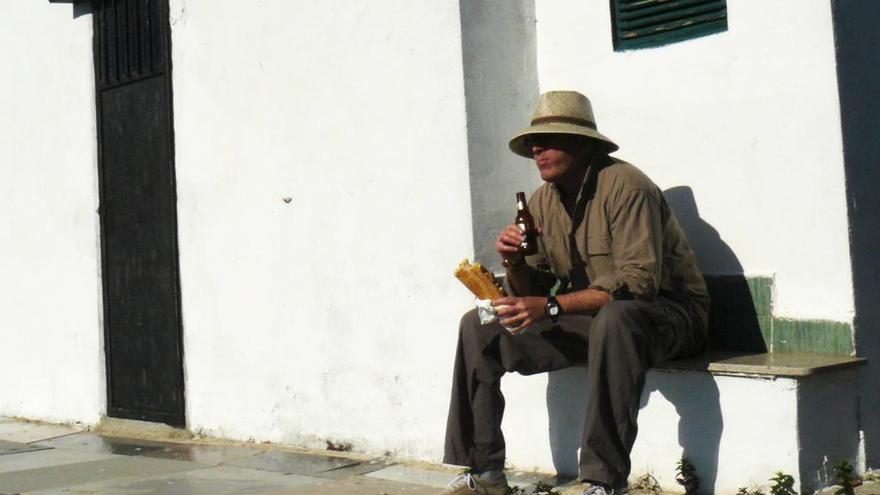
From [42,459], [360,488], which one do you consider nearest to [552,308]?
[360,488]

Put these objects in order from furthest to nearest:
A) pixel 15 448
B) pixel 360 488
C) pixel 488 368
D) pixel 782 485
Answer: pixel 15 448 → pixel 360 488 → pixel 488 368 → pixel 782 485

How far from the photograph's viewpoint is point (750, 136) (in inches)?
212

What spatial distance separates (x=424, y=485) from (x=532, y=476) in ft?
1.54

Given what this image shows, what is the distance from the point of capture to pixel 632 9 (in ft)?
19.3

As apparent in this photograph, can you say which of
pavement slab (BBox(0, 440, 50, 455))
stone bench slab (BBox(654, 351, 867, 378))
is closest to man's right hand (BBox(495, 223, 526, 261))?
stone bench slab (BBox(654, 351, 867, 378))

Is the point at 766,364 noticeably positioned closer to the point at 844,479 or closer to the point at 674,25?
the point at 844,479

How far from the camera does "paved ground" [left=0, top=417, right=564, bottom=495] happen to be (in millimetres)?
5789

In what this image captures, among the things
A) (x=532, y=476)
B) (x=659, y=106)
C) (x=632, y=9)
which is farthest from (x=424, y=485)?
(x=632, y=9)

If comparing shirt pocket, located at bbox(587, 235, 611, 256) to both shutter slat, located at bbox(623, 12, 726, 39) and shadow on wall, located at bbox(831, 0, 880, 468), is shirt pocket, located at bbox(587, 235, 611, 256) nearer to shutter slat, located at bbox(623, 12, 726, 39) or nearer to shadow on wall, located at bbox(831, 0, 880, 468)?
shadow on wall, located at bbox(831, 0, 880, 468)

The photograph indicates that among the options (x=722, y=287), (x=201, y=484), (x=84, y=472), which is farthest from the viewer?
(x=84, y=472)

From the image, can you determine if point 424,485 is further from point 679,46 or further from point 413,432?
point 679,46

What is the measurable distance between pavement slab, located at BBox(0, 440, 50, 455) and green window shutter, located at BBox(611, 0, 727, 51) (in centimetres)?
409

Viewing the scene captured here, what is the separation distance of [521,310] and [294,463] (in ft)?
6.62

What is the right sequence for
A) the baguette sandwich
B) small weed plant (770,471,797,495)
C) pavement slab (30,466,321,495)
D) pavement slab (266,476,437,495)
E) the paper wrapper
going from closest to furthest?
small weed plant (770,471,797,495) → the paper wrapper → the baguette sandwich → pavement slab (266,476,437,495) → pavement slab (30,466,321,495)
